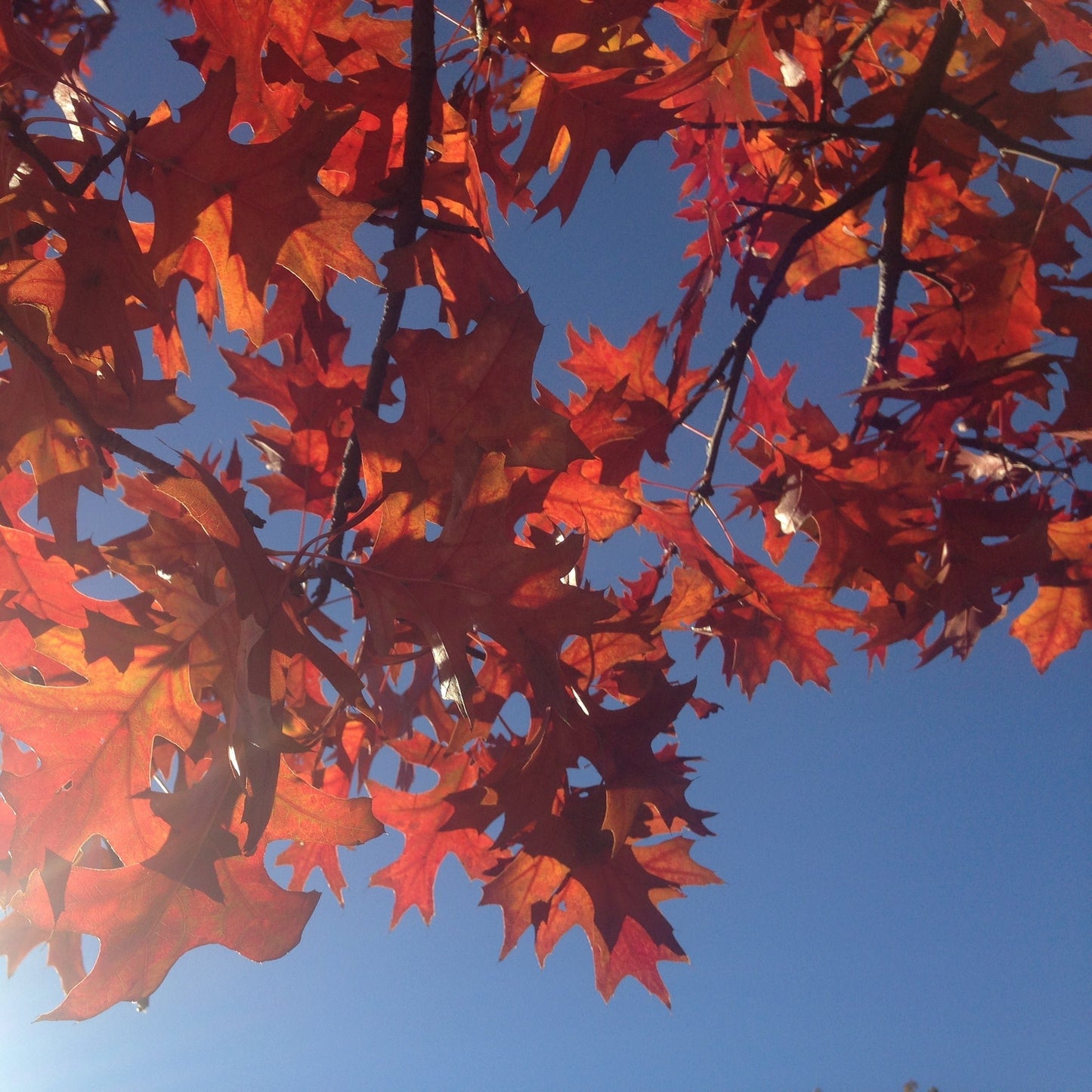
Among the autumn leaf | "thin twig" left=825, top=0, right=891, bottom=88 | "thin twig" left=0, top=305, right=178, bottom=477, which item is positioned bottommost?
"thin twig" left=0, top=305, right=178, bottom=477

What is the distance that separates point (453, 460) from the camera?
92cm

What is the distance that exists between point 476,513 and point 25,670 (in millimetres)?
802

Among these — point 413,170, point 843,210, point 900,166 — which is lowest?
point 413,170

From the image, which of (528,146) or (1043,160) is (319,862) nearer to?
(528,146)

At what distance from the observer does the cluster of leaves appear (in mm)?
891

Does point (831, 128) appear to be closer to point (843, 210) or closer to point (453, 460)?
point (843, 210)

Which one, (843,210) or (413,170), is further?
(843,210)

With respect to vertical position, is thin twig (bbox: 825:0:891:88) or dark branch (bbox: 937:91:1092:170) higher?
thin twig (bbox: 825:0:891:88)

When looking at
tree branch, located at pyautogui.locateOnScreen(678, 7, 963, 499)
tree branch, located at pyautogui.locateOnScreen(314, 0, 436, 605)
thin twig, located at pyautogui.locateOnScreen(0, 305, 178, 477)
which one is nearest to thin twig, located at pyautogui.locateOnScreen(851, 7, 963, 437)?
tree branch, located at pyautogui.locateOnScreen(678, 7, 963, 499)

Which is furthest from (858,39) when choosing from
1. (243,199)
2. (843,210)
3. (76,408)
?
(76,408)

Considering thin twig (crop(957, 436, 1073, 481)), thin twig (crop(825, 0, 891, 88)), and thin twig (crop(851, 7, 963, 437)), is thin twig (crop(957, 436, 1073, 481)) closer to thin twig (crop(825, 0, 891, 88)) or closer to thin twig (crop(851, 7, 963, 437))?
thin twig (crop(851, 7, 963, 437))

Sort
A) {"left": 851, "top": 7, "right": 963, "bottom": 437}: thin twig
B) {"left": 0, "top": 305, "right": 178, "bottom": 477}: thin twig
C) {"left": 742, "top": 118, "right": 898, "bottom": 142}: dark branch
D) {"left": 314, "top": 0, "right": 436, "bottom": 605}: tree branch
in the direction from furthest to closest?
{"left": 851, "top": 7, "right": 963, "bottom": 437}: thin twig
{"left": 742, "top": 118, "right": 898, "bottom": 142}: dark branch
{"left": 314, "top": 0, "right": 436, "bottom": 605}: tree branch
{"left": 0, "top": 305, "right": 178, "bottom": 477}: thin twig

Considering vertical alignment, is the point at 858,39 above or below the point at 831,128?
above

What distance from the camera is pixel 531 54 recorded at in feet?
3.48
